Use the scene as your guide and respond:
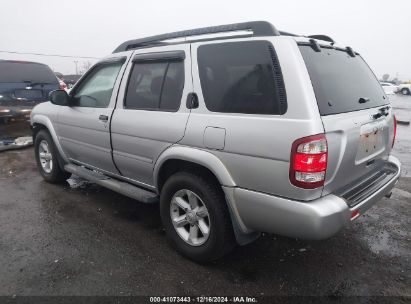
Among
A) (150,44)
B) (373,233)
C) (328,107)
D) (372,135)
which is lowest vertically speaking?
(373,233)

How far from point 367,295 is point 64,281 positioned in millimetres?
2379

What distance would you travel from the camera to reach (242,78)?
260 cm

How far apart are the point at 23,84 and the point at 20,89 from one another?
14cm

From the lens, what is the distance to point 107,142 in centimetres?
372

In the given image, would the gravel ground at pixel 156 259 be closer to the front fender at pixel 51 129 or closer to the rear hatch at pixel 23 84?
the front fender at pixel 51 129

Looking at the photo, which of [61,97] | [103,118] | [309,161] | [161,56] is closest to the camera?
[309,161]

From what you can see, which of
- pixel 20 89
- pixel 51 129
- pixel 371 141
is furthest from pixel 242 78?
pixel 20 89

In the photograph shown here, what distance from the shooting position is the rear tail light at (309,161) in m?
2.23

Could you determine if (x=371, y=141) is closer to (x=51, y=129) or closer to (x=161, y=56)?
(x=161, y=56)

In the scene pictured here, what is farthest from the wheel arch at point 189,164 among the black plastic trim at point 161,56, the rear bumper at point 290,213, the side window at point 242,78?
the black plastic trim at point 161,56

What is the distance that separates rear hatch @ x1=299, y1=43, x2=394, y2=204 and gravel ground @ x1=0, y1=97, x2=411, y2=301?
0.76 m

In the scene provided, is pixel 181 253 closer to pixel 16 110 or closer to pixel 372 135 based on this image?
pixel 372 135

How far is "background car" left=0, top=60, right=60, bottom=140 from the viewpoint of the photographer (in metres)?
7.51

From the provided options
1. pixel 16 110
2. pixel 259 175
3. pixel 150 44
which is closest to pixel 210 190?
pixel 259 175
